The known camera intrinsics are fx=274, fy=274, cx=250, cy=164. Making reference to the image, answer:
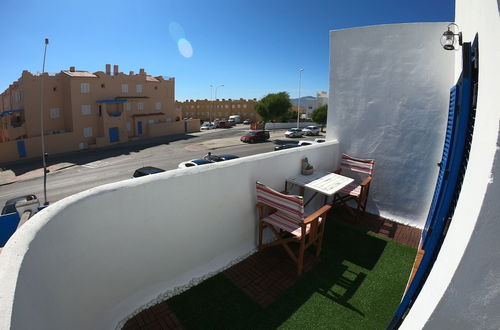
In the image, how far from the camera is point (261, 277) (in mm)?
4617

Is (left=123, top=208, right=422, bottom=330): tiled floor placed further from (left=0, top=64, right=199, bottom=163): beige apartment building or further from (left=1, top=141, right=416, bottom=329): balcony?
(left=0, top=64, right=199, bottom=163): beige apartment building

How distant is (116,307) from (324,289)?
3.03 meters

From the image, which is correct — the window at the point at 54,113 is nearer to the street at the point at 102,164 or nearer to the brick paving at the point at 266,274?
the street at the point at 102,164

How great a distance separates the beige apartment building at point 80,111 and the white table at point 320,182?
24030 millimetres

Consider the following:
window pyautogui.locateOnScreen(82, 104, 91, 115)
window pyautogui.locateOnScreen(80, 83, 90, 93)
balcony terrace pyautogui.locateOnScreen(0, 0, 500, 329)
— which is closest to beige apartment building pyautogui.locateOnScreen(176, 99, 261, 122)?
window pyautogui.locateOnScreen(80, 83, 90, 93)

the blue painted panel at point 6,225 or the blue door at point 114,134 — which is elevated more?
the blue door at point 114,134

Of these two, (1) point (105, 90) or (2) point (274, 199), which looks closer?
(2) point (274, 199)

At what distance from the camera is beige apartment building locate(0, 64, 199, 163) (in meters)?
25.6

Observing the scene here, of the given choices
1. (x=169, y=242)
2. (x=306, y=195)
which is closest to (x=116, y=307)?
(x=169, y=242)

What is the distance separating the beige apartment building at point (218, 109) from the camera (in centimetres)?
5947

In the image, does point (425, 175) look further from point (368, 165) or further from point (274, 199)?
point (274, 199)

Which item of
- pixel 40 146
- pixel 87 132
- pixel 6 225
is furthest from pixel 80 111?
pixel 6 225

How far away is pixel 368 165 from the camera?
23.4 feet

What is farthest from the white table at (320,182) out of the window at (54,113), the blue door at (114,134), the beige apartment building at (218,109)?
the beige apartment building at (218,109)
